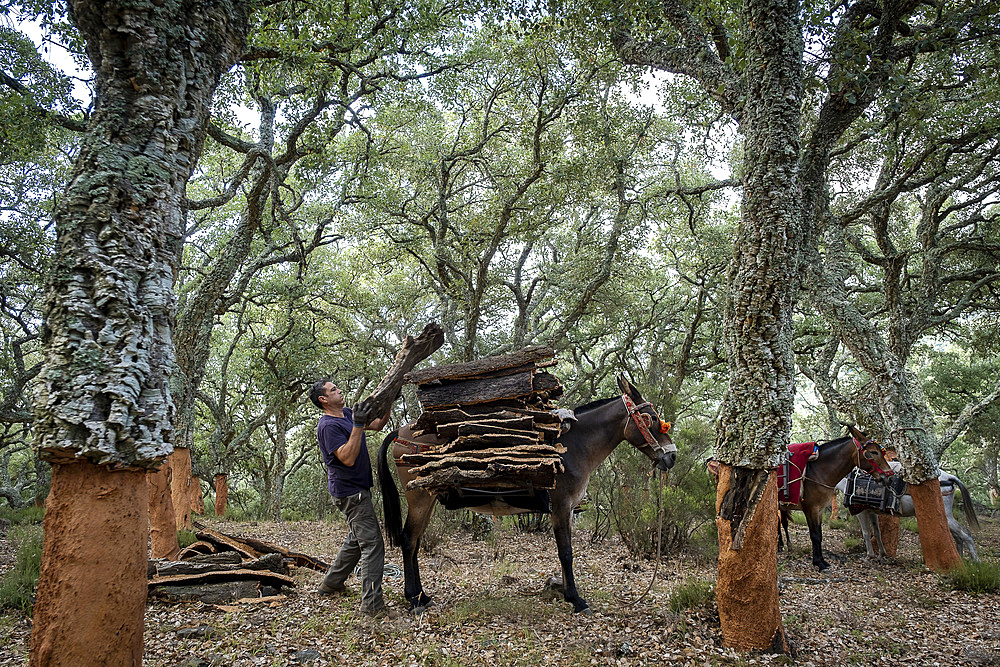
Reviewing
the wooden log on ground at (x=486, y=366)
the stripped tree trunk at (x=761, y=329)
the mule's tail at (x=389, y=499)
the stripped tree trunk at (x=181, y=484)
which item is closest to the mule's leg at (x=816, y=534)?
the stripped tree trunk at (x=761, y=329)

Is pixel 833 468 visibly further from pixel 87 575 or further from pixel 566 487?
pixel 87 575

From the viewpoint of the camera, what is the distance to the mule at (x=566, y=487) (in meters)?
6.17

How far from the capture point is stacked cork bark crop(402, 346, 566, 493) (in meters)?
5.54

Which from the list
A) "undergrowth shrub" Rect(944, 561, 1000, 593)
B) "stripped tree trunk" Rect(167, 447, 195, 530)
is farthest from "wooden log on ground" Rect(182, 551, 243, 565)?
"undergrowth shrub" Rect(944, 561, 1000, 593)

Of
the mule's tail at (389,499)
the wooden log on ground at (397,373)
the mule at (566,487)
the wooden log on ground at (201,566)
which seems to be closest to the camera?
Answer: the wooden log on ground at (397,373)

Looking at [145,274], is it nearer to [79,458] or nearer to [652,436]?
[79,458]

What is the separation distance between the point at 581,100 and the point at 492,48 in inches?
94.1

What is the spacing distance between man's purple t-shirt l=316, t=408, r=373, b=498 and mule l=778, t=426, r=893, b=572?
775 cm

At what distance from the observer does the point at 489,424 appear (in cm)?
579

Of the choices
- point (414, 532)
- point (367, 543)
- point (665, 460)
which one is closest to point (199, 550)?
point (367, 543)

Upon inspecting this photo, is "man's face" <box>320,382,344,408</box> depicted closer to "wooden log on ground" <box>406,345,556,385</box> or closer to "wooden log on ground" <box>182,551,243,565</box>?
"wooden log on ground" <box>406,345,556,385</box>

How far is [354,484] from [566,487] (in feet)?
8.05

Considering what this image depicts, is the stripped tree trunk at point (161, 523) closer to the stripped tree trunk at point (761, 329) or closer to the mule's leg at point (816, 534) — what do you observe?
the stripped tree trunk at point (761, 329)

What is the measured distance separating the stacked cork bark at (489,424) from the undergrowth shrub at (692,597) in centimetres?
176
